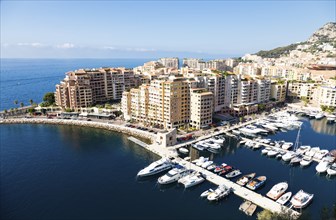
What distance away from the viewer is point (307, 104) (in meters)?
97.9

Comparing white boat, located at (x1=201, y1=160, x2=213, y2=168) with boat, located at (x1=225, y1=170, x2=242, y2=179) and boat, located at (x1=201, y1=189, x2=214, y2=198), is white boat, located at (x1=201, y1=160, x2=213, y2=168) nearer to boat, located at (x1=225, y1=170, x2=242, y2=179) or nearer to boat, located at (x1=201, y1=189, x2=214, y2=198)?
boat, located at (x1=225, y1=170, x2=242, y2=179)

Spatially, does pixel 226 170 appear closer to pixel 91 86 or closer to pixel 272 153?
pixel 272 153

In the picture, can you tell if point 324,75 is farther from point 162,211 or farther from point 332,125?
point 162,211

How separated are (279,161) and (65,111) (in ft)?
214

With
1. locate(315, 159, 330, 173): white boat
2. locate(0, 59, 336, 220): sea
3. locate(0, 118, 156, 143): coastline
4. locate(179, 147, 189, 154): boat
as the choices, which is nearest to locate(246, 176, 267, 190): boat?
locate(0, 59, 336, 220): sea

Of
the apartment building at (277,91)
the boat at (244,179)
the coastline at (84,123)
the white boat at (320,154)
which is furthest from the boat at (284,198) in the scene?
the apartment building at (277,91)

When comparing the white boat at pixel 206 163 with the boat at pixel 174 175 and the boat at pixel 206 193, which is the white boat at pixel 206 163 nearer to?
the boat at pixel 174 175

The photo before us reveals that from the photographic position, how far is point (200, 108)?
214 ft

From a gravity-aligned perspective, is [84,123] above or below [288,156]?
above

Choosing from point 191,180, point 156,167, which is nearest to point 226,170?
point 191,180

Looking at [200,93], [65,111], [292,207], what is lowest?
[292,207]

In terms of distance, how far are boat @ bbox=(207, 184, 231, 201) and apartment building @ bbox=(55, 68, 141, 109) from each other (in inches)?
2346

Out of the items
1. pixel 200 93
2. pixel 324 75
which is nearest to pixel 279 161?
pixel 200 93

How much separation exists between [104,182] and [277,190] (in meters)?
28.4
